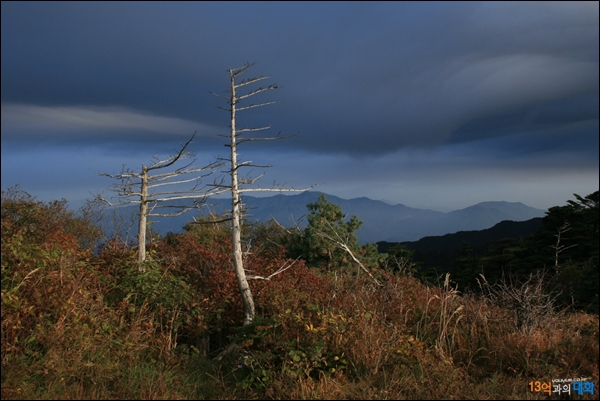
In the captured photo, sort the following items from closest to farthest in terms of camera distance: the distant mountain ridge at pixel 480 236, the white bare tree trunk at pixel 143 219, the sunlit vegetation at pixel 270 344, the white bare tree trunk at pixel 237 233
A: 1. the sunlit vegetation at pixel 270 344
2. the white bare tree trunk at pixel 237 233
3. the white bare tree trunk at pixel 143 219
4. the distant mountain ridge at pixel 480 236

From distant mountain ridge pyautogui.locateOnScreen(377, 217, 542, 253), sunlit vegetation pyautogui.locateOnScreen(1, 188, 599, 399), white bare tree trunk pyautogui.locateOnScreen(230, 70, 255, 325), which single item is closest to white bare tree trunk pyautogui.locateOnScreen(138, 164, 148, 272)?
sunlit vegetation pyautogui.locateOnScreen(1, 188, 599, 399)

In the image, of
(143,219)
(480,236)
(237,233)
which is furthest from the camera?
(480,236)

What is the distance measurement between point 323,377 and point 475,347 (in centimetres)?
233

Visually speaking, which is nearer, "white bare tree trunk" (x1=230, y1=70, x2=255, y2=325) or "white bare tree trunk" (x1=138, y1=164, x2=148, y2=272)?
"white bare tree trunk" (x1=230, y1=70, x2=255, y2=325)

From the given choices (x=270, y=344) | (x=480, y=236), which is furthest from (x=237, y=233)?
(x=480, y=236)

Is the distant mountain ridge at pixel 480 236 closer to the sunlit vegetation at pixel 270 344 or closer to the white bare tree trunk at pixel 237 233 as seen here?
the white bare tree trunk at pixel 237 233

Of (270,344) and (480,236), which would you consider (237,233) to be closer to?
(270,344)

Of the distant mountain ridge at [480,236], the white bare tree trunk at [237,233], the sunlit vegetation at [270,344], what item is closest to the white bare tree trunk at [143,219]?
the sunlit vegetation at [270,344]

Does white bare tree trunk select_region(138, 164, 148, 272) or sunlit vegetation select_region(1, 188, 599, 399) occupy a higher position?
white bare tree trunk select_region(138, 164, 148, 272)

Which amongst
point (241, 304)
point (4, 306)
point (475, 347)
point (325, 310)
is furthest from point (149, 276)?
point (475, 347)

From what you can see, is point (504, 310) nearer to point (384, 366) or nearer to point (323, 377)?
point (384, 366)

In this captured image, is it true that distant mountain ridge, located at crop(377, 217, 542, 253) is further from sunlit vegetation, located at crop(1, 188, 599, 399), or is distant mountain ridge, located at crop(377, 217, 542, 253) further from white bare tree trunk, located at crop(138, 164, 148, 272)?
sunlit vegetation, located at crop(1, 188, 599, 399)

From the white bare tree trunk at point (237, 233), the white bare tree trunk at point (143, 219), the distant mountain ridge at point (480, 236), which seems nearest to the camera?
the white bare tree trunk at point (237, 233)

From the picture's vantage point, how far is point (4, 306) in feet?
18.3
